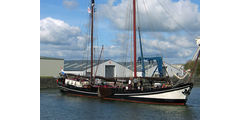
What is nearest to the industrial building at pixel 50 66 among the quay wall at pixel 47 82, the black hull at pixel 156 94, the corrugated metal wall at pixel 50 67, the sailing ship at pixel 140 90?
the corrugated metal wall at pixel 50 67

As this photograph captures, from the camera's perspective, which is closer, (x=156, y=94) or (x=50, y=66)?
(x=156, y=94)

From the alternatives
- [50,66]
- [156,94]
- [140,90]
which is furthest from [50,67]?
[156,94]

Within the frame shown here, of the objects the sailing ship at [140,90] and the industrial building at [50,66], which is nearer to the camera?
the sailing ship at [140,90]

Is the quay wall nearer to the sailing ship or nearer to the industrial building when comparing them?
the industrial building

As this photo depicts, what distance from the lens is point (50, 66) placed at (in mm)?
78312

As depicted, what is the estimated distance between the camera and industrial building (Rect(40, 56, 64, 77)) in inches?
3009

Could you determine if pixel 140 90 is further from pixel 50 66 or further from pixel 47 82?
pixel 50 66

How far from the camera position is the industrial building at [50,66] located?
7643 cm

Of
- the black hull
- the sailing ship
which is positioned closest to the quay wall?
the sailing ship

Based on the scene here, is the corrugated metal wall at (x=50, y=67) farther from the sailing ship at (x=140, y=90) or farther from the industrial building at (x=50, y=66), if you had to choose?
the sailing ship at (x=140, y=90)

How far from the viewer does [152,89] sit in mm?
38500
